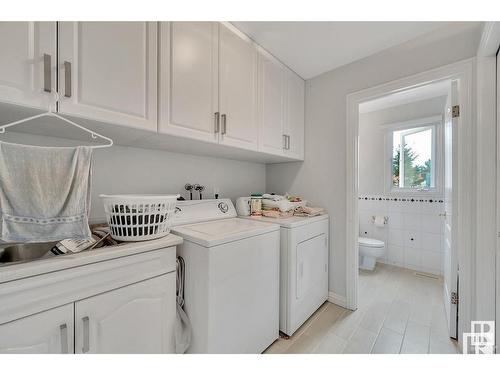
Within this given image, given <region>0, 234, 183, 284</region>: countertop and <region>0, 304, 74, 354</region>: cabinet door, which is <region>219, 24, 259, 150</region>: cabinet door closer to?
<region>0, 234, 183, 284</region>: countertop

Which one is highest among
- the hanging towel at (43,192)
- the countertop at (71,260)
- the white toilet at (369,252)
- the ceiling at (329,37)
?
the ceiling at (329,37)

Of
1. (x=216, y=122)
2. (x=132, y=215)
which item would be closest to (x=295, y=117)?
(x=216, y=122)

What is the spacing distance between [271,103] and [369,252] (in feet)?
7.67

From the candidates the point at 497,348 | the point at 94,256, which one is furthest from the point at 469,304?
the point at 94,256

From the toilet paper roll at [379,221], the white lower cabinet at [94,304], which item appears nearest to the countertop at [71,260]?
the white lower cabinet at [94,304]

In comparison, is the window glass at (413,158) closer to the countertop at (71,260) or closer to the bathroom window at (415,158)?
the bathroom window at (415,158)

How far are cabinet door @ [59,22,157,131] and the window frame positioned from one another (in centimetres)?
334

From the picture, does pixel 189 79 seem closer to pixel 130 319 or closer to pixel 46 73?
pixel 46 73

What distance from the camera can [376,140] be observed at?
331 cm

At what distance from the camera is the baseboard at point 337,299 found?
202 centimetres

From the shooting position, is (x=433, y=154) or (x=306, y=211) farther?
(x=433, y=154)

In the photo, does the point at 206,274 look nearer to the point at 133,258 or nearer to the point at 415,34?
the point at 133,258

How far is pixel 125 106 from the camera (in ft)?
3.50

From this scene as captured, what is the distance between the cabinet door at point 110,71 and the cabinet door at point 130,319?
844 mm
